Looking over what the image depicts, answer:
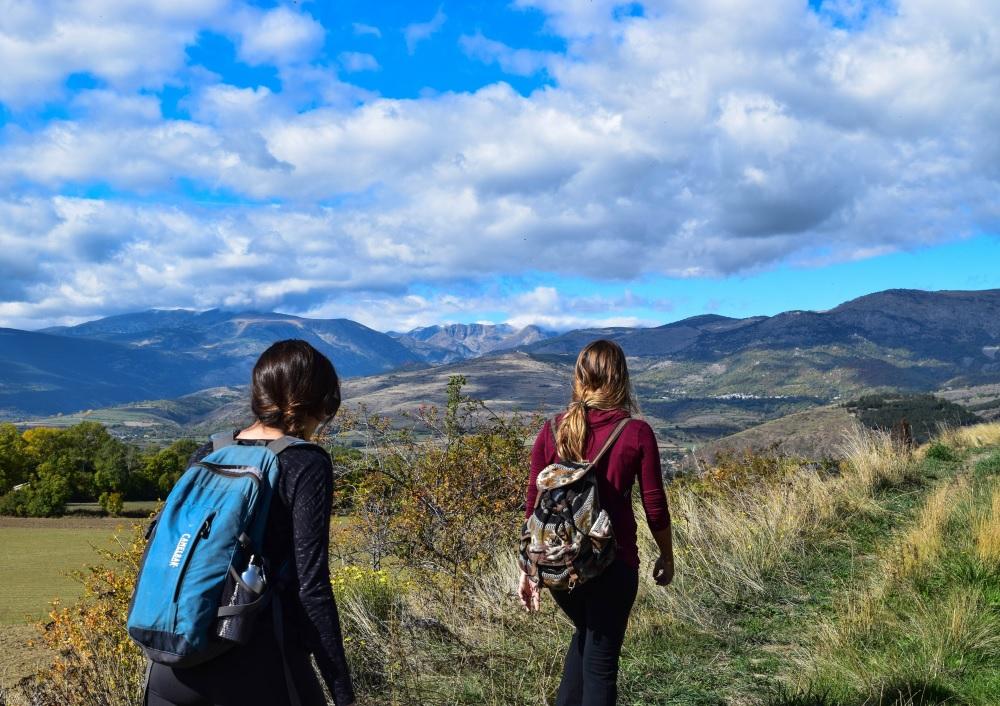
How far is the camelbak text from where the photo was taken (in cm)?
206

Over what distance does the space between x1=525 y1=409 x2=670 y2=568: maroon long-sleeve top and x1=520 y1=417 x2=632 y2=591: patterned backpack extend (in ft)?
0.12

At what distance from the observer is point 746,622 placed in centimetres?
521

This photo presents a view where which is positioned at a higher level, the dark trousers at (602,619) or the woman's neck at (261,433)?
the woman's neck at (261,433)

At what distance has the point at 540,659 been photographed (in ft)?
14.6

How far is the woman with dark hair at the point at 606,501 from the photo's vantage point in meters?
2.96

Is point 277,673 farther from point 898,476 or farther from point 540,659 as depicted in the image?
point 898,476

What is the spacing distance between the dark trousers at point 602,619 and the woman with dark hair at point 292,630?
1.06 meters

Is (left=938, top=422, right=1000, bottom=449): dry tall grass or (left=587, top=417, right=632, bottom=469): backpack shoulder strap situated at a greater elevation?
(left=587, top=417, right=632, bottom=469): backpack shoulder strap

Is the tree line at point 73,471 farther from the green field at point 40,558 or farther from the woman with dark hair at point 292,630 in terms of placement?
the woman with dark hair at point 292,630

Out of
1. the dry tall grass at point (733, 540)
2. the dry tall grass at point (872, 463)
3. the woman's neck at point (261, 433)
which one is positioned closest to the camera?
the woman's neck at point (261, 433)

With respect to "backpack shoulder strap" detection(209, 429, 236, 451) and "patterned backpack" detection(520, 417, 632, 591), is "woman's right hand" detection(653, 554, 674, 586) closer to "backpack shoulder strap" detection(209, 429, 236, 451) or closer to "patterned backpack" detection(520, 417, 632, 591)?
"patterned backpack" detection(520, 417, 632, 591)

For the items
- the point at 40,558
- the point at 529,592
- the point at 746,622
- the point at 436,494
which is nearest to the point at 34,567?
the point at 40,558

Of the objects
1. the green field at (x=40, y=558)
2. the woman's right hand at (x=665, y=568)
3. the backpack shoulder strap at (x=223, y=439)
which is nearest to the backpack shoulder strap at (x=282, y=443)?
the backpack shoulder strap at (x=223, y=439)

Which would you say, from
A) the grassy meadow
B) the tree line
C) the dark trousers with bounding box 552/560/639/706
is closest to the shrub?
the grassy meadow
